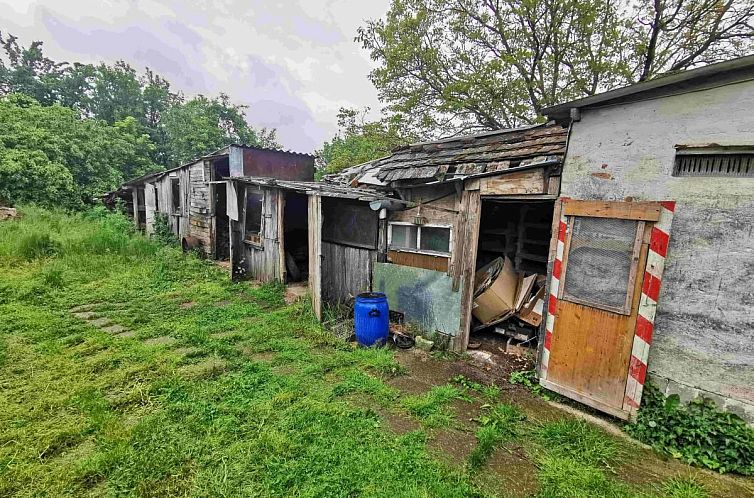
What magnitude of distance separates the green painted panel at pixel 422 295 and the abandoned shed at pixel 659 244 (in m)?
1.68

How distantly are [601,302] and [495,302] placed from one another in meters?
2.25

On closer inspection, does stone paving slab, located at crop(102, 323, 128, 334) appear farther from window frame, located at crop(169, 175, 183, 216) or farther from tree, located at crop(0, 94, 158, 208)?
tree, located at crop(0, 94, 158, 208)

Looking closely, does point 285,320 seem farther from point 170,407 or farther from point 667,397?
point 667,397

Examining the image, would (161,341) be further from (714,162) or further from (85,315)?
(714,162)

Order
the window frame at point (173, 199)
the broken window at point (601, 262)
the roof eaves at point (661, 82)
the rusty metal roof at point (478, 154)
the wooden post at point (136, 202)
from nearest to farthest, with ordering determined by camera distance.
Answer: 1. the roof eaves at point (661, 82)
2. the broken window at point (601, 262)
3. the rusty metal roof at point (478, 154)
4. the window frame at point (173, 199)
5. the wooden post at point (136, 202)

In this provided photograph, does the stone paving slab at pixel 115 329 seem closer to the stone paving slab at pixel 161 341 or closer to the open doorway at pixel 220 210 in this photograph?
the stone paving slab at pixel 161 341

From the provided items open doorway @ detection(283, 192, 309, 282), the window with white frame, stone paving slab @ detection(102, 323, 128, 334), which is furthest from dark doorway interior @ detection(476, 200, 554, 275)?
stone paving slab @ detection(102, 323, 128, 334)

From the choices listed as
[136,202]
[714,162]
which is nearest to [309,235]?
[714,162]

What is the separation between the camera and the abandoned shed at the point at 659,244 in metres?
3.15

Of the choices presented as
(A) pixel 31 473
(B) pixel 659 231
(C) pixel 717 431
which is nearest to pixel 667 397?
(C) pixel 717 431

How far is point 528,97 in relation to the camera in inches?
512

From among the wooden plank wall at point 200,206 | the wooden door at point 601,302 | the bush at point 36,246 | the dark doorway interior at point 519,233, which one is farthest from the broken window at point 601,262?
the bush at point 36,246

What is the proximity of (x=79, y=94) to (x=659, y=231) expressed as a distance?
4528cm

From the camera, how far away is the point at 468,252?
5.32 metres
